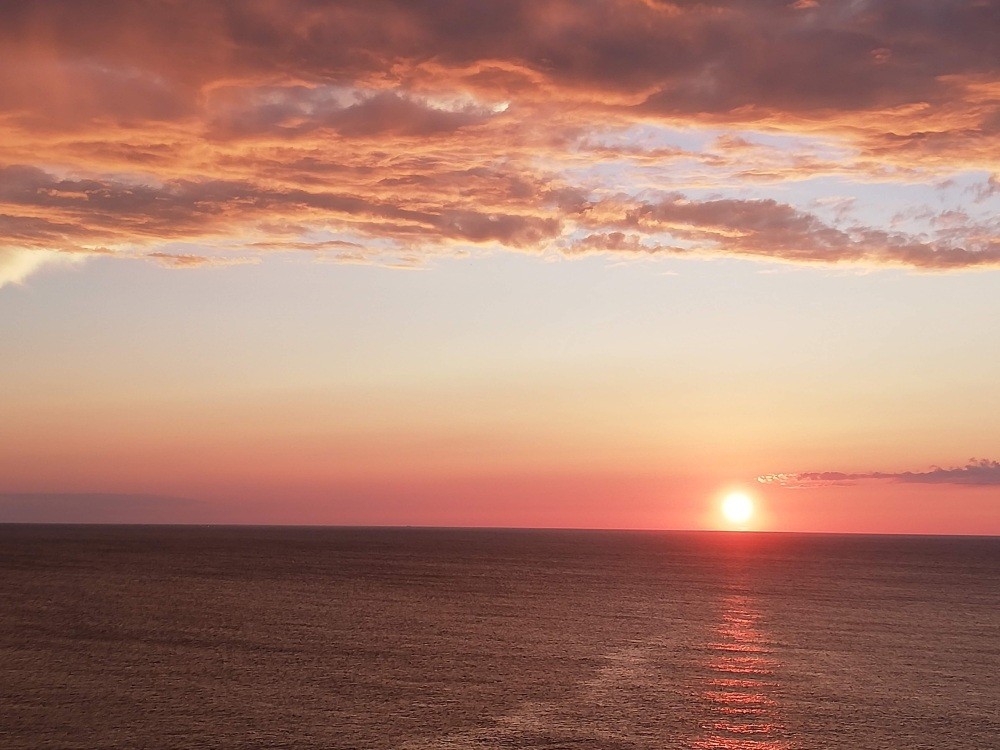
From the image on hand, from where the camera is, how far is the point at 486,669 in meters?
47.1

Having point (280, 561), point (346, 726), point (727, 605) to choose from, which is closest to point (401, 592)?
point (727, 605)

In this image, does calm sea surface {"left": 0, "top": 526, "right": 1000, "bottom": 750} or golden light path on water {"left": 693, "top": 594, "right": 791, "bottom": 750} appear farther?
calm sea surface {"left": 0, "top": 526, "right": 1000, "bottom": 750}

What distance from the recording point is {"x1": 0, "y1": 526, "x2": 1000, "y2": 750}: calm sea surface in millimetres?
34844

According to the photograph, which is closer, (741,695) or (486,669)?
(741,695)

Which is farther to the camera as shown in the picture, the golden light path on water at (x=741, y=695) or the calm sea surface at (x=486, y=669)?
the calm sea surface at (x=486, y=669)

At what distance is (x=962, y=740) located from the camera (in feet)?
116

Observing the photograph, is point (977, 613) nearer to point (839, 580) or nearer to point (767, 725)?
point (839, 580)

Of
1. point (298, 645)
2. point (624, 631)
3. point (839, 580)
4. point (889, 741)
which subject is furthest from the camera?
point (839, 580)

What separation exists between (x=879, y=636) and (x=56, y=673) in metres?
48.1

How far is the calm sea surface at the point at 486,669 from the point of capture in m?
34.8

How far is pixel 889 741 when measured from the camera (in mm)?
34875

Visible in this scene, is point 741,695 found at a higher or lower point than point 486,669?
lower

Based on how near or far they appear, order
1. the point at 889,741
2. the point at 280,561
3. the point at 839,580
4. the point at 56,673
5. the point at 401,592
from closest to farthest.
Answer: the point at 889,741 → the point at 56,673 → the point at 401,592 → the point at 839,580 → the point at 280,561

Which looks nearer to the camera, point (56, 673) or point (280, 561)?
point (56, 673)
